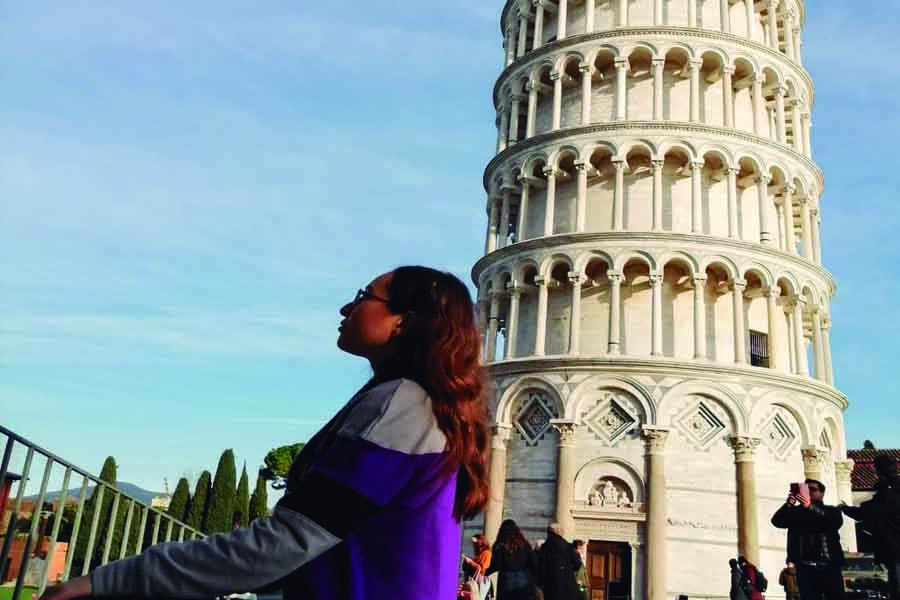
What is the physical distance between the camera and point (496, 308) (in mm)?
32125

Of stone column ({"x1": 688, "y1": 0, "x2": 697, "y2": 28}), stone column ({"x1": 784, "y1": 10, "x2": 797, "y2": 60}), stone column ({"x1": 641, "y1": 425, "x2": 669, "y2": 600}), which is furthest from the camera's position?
stone column ({"x1": 784, "y1": 10, "x2": 797, "y2": 60})

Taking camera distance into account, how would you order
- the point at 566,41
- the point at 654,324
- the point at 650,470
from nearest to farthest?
the point at 650,470
the point at 654,324
the point at 566,41

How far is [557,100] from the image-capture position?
107 ft

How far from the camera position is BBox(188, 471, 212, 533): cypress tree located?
1816 inches

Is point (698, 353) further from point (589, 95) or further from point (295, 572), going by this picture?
point (295, 572)

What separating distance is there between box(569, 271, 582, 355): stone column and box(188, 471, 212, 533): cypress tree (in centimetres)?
2719

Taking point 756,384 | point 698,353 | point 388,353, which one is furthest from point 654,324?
point 388,353

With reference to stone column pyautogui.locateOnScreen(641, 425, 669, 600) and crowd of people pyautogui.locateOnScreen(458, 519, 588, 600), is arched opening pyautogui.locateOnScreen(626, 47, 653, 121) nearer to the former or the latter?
stone column pyautogui.locateOnScreen(641, 425, 669, 600)

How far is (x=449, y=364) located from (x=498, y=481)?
26479mm

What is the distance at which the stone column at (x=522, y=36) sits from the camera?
116ft

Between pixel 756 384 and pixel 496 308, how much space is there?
10022 millimetres

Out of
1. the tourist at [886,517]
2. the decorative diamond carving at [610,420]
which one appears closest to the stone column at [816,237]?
the decorative diamond carving at [610,420]

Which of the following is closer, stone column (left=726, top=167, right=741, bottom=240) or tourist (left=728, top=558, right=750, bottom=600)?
tourist (left=728, top=558, right=750, bottom=600)

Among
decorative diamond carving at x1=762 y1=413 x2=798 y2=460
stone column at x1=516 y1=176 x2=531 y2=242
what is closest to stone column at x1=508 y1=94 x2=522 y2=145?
stone column at x1=516 y1=176 x2=531 y2=242
